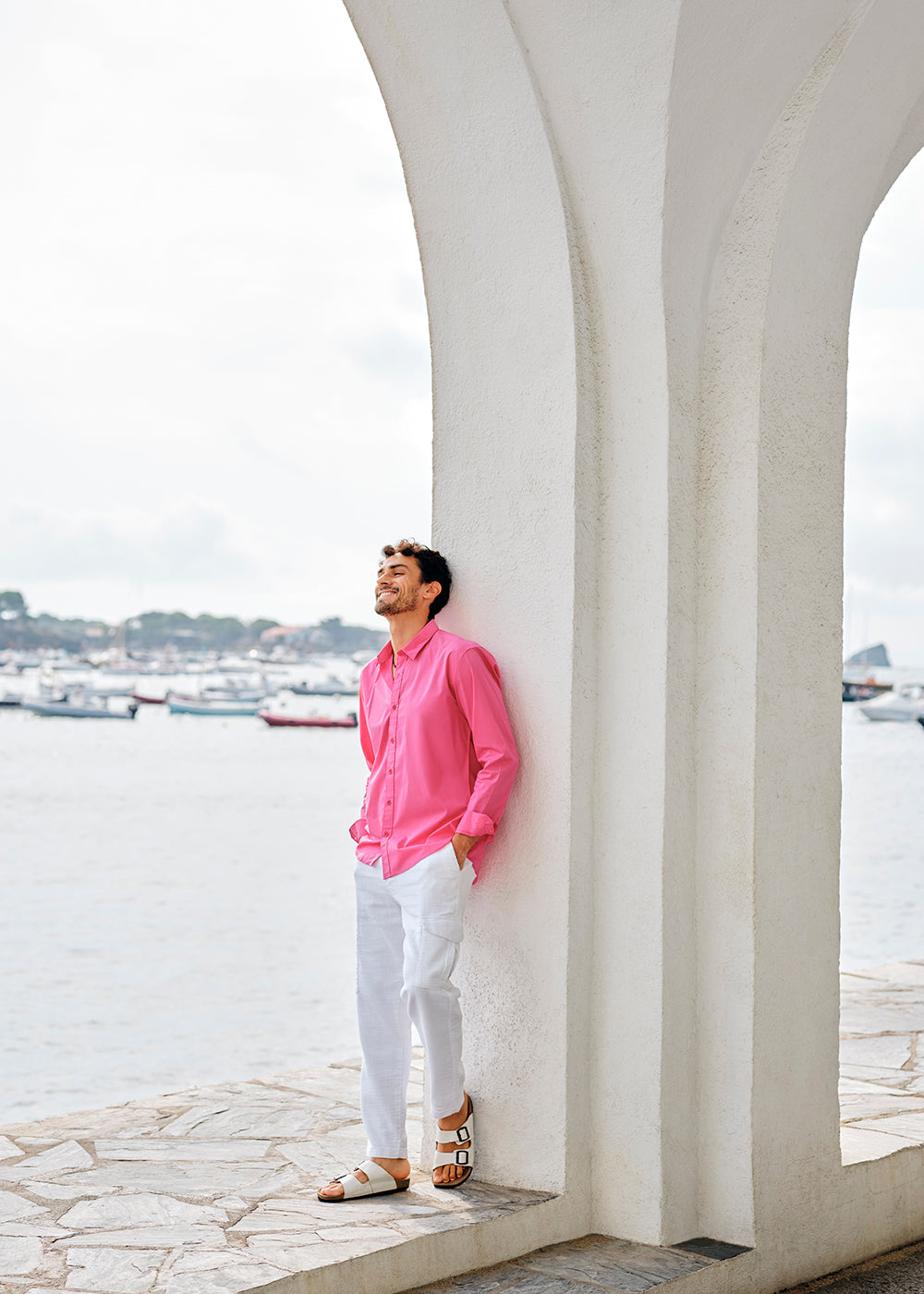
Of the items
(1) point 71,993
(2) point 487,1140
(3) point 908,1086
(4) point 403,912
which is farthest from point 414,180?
(1) point 71,993

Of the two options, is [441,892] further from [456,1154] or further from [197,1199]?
[197,1199]

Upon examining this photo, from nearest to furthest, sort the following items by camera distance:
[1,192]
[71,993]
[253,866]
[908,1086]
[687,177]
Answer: [687,177] < [908,1086] < [71,993] < [253,866] < [1,192]

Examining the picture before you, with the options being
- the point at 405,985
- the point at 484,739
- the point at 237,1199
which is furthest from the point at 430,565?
the point at 237,1199

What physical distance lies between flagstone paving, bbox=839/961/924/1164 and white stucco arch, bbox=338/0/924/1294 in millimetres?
481

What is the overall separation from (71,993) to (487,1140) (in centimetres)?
1125

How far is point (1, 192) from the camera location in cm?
6325

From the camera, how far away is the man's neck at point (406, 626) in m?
3.62

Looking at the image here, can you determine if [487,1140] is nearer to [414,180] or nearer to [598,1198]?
[598,1198]

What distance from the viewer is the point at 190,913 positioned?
20359 mm

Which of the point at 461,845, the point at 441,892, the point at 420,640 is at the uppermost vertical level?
the point at 420,640

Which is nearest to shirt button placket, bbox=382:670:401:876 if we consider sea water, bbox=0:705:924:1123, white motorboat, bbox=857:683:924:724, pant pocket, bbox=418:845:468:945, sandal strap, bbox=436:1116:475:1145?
pant pocket, bbox=418:845:468:945

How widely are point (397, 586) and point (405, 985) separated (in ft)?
3.17

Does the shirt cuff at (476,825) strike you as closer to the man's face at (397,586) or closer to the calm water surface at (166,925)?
the man's face at (397,586)

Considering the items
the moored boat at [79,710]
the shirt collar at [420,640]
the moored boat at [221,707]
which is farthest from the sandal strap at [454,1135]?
the moored boat at [79,710]
